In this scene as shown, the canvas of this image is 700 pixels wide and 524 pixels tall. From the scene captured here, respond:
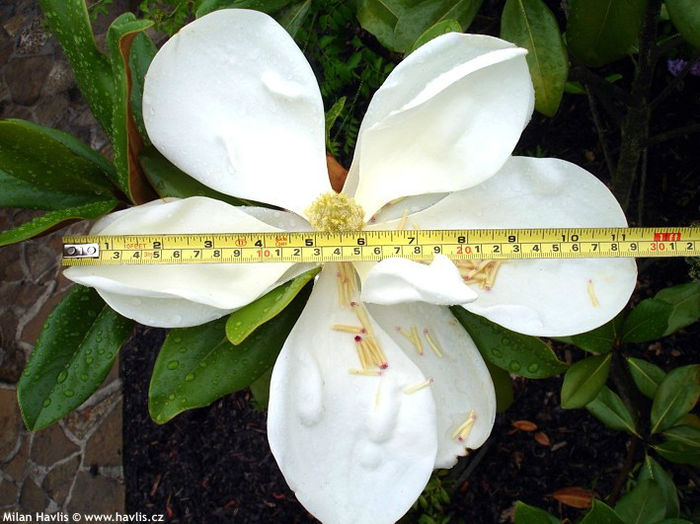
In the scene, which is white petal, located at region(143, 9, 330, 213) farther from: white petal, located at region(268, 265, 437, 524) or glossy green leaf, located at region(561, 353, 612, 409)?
glossy green leaf, located at region(561, 353, 612, 409)

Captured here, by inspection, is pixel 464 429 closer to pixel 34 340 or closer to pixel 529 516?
pixel 529 516

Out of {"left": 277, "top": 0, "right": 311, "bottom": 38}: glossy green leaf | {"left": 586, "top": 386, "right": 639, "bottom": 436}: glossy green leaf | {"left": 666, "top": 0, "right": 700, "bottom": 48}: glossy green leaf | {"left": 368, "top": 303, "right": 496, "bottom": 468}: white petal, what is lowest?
{"left": 586, "top": 386, "right": 639, "bottom": 436}: glossy green leaf

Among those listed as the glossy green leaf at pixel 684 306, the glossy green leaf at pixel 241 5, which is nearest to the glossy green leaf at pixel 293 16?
the glossy green leaf at pixel 241 5

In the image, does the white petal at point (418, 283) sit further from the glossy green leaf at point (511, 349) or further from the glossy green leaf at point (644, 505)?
the glossy green leaf at point (644, 505)

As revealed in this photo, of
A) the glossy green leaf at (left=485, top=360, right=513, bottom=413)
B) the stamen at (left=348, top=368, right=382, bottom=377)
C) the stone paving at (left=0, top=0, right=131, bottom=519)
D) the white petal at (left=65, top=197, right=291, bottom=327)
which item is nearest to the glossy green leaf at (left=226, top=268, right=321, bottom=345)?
the white petal at (left=65, top=197, right=291, bottom=327)

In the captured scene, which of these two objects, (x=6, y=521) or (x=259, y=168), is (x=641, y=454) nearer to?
(x=259, y=168)

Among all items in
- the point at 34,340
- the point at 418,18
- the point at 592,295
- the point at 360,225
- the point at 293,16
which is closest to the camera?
the point at 592,295

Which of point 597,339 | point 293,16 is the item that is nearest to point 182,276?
point 293,16
